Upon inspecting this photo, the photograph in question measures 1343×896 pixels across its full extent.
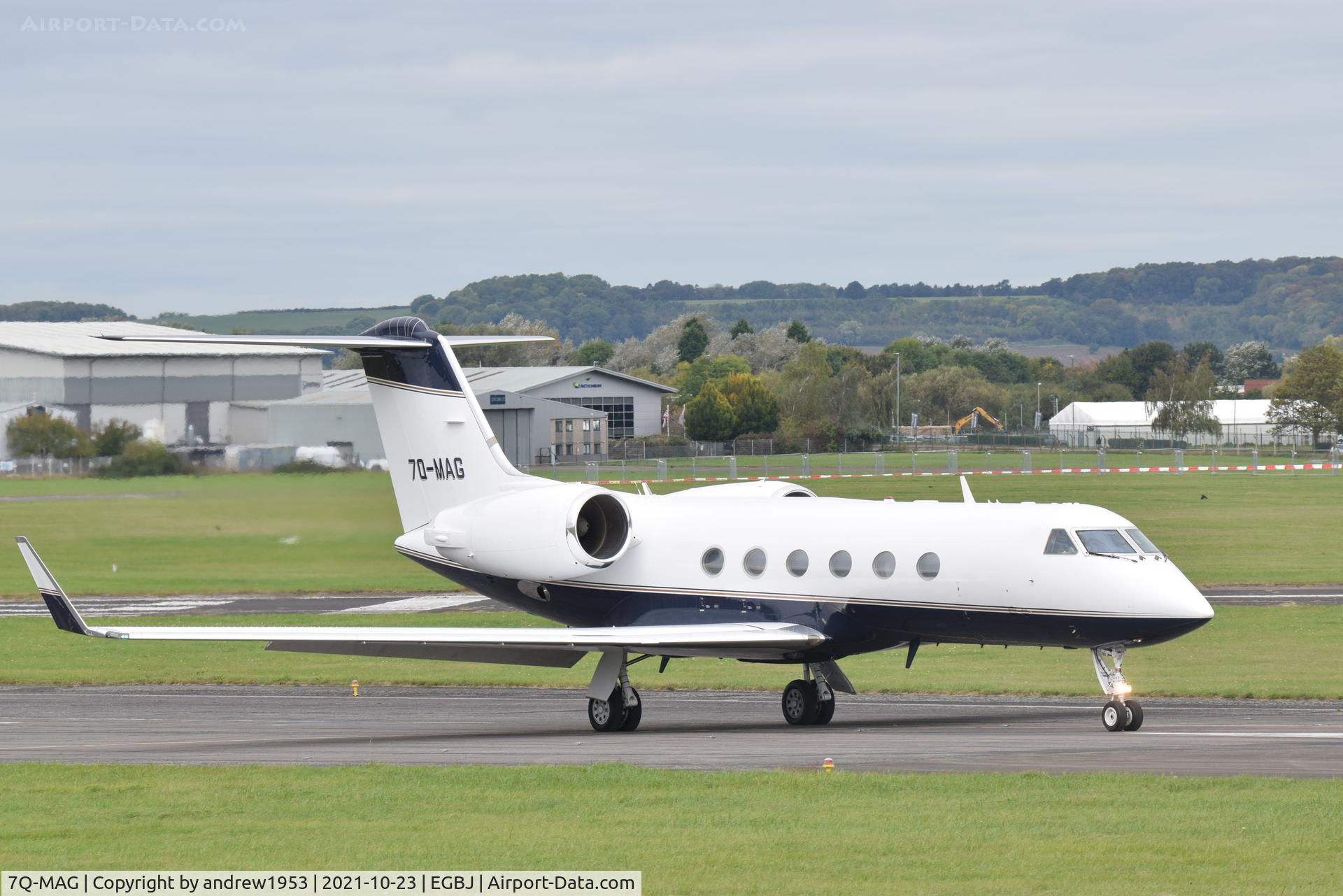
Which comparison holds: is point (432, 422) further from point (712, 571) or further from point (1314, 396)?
point (1314, 396)

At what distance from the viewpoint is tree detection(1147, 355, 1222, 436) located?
464 ft

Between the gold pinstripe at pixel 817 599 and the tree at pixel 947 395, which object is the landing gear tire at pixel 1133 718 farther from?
the tree at pixel 947 395

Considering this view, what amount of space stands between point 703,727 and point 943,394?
5558 inches

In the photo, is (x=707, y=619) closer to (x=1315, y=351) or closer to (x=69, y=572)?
(x=69, y=572)

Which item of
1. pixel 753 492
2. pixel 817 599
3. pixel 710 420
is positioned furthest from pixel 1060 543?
pixel 710 420

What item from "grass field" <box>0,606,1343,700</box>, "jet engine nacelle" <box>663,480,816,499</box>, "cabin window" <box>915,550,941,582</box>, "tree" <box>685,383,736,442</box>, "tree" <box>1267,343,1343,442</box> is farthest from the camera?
"tree" <box>1267,343,1343,442</box>

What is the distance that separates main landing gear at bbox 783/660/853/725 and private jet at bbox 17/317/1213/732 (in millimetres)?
32

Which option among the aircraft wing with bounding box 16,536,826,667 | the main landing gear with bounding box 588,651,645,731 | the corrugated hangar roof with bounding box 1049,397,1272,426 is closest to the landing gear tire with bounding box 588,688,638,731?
the main landing gear with bounding box 588,651,645,731

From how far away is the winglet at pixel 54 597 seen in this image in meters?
22.5

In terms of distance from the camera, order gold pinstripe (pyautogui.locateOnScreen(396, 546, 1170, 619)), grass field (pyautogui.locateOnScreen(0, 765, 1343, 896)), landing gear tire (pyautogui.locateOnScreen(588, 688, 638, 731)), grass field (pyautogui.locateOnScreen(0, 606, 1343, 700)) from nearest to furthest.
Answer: grass field (pyautogui.locateOnScreen(0, 765, 1343, 896)) → gold pinstripe (pyautogui.locateOnScreen(396, 546, 1170, 619)) → landing gear tire (pyautogui.locateOnScreen(588, 688, 638, 731)) → grass field (pyautogui.locateOnScreen(0, 606, 1343, 700))

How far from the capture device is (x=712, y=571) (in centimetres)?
2511

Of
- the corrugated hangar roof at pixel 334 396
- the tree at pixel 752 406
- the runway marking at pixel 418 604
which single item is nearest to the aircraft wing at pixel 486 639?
the corrugated hangar roof at pixel 334 396

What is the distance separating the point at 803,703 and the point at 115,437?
23.4 meters

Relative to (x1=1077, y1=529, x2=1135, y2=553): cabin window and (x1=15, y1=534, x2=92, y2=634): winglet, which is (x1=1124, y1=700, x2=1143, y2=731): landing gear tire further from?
(x1=15, y1=534, x2=92, y2=634): winglet
